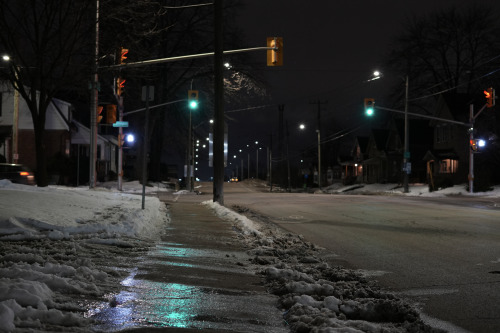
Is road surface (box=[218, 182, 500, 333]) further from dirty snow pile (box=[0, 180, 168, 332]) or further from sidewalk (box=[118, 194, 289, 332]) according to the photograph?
dirty snow pile (box=[0, 180, 168, 332])

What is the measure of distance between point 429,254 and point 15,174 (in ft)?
65.7

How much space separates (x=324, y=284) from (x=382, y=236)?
21.4 feet

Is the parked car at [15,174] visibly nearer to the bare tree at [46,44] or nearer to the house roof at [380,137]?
the bare tree at [46,44]

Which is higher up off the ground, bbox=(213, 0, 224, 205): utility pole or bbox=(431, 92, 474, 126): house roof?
bbox=(431, 92, 474, 126): house roof

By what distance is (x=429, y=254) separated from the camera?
9.71 metres

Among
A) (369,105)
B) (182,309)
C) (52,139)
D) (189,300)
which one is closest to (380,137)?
(369,105)

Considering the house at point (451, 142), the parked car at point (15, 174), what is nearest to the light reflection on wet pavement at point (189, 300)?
the parked car at point (15, 174)

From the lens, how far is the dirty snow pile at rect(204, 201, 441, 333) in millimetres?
4801

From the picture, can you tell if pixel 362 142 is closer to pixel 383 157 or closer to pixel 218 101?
pixel 383 157

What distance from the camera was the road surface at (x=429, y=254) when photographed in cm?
596

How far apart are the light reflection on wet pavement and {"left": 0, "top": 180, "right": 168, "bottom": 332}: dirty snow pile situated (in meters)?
0.28

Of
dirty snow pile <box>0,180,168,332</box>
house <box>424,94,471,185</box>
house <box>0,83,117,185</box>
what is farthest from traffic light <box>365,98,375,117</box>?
dirty snow pile <box>0,180,168,332</box>

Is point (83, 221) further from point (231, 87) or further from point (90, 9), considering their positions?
point (231, 87)

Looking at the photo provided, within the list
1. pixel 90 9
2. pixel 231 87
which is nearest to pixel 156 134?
pixel 231 87
